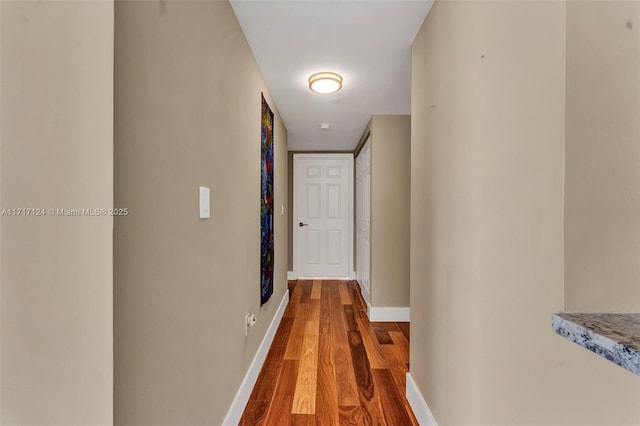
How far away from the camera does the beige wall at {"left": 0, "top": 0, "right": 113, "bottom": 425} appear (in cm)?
54

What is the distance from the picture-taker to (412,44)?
176cm

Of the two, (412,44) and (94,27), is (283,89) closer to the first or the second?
(412,44)

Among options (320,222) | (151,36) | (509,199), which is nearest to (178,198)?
(151,36)

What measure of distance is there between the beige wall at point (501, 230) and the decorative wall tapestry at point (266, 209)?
Answer: 124 centimetres

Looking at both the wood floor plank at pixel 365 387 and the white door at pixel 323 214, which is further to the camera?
the white door at pixel 323 214

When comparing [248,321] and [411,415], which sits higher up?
[248,321]

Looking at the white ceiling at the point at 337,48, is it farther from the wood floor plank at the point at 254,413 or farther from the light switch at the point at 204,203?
the wood floor plank at the point at 254,413

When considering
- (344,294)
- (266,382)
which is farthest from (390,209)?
(266,382)

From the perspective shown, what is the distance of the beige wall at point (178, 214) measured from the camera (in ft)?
2.33

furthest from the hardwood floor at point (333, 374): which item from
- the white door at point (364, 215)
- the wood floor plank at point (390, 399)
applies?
the white door at point (364, 215)

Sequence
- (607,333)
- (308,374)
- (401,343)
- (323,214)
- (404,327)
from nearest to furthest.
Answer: (607,333)
(308,374)
(401,343)
(404,327)
(323,214)

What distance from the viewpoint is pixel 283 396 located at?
5.74ft

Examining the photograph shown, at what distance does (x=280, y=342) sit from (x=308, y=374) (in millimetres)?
560

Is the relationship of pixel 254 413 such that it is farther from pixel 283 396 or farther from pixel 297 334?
pixel 297 334
